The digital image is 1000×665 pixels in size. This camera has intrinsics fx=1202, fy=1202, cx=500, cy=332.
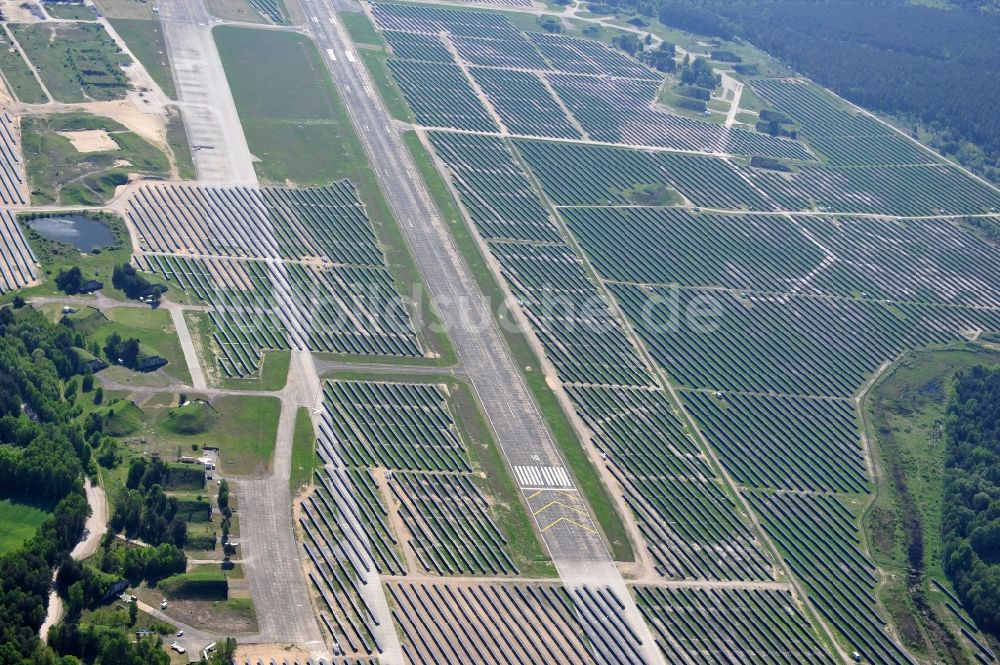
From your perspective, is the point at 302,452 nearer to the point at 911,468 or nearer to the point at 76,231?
the point at 76,231

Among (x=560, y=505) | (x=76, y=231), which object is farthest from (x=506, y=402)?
(x=76, y=231)

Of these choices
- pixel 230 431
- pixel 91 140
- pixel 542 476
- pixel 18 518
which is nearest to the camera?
pixel 18 518

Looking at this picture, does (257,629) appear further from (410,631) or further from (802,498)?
(802,498)

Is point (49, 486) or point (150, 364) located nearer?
point (49, 486)

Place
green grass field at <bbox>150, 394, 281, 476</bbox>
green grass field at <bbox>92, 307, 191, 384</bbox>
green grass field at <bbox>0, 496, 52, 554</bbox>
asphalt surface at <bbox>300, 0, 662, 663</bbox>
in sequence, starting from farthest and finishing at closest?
green grass field at <bbox>92, 307, 191, 384</bbox>
green grass field at <bbox>150, 394, 281, 476</bbox>
asphalt surface at <bbox>300, 0, 662, 663</bbox>
green grass field at <bbox>0, 496, 52, 554</bbox>

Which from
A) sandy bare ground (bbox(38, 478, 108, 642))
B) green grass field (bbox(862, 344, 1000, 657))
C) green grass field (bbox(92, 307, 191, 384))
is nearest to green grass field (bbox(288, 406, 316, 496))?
green grass field (bbox(92, 307, 191, 384))

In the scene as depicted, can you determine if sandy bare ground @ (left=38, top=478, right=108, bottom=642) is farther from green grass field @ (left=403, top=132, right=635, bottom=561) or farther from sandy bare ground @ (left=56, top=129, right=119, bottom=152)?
sandy bare ground @ (left=56, top=129, right=119, bottom=152)
